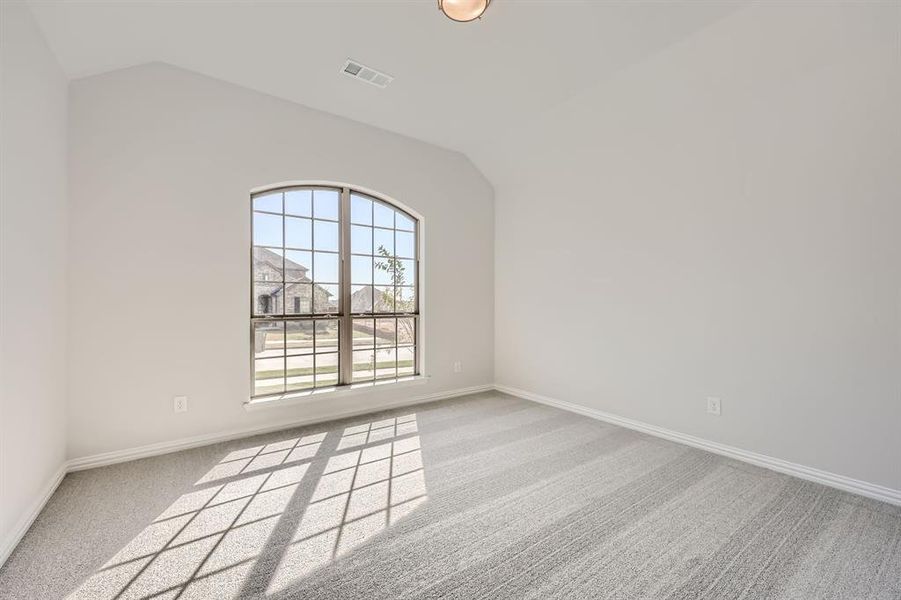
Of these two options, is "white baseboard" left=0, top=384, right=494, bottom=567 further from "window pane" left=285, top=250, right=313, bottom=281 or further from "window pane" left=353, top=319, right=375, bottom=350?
"window pane" left=285, top=250, right=313, bottom=281

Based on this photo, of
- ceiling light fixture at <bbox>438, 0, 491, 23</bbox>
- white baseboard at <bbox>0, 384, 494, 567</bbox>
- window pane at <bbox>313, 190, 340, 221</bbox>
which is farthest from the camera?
window pane at <bbox>313, 190, 340, 221</bbox>

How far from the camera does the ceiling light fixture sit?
2.12m

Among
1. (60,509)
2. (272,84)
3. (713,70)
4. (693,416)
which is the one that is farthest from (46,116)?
(693,416)

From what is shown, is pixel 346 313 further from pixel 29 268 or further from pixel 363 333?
pixel 29 268

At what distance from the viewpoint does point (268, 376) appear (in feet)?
11.4

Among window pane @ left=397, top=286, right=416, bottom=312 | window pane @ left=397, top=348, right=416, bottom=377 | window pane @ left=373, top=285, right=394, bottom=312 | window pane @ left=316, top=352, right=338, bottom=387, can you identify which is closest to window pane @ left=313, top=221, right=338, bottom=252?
window pane @ left=373, top=285, right=394, bottom=312

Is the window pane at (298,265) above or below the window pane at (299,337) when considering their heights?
above

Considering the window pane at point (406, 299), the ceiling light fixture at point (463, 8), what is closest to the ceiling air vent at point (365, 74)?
the ceiling light fixture at point (463, 8)

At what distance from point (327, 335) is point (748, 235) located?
3.48m

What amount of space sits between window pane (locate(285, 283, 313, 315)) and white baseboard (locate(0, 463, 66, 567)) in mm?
1760

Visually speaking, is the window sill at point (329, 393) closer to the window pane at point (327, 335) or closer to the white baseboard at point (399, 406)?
the white baseboard at point (399, 406)

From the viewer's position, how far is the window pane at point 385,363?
163 inches

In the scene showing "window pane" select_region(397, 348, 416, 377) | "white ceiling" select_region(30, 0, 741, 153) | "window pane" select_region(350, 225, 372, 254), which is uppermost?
"white ceiling" select_region(30, 0, 741, 153)

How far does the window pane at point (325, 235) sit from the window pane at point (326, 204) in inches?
2.6
